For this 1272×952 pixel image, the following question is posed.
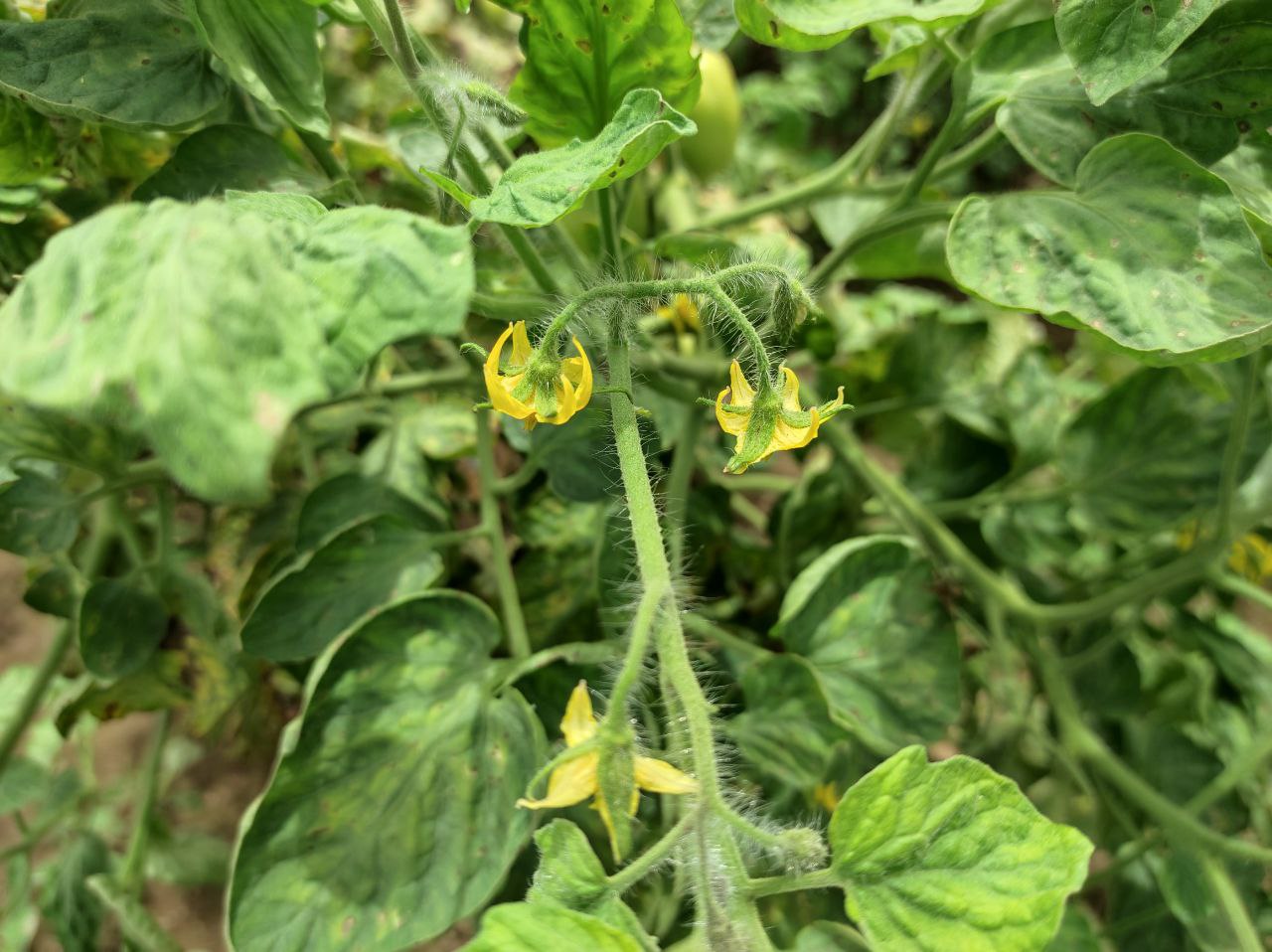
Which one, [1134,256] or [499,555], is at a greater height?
[1134,256]

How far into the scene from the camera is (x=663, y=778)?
48 cm

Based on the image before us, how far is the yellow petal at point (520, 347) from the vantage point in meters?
0.51

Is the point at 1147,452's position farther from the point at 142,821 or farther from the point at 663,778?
the point at 142,821

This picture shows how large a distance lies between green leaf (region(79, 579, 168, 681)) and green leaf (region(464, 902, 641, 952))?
1.77 feet

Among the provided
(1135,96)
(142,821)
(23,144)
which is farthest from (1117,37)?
(142,821)

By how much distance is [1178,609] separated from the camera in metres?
0.99

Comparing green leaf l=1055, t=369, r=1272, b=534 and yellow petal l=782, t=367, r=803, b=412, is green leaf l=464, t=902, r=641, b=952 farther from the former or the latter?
green leaf l=1055, t=369, r=1272, b=534

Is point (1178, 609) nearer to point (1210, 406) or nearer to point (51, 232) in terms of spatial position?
point (1210, 406)

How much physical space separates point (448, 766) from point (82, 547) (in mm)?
660

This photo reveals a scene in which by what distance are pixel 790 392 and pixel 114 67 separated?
501 millimetres

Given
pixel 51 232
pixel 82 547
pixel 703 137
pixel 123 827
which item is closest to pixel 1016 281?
pixel 703 137

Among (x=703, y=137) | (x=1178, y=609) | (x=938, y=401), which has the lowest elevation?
(x=1178, y=609)

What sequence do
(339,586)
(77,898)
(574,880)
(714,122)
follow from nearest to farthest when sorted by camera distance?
1. (574,880)
2. (339,586)
3. (77,898)
4. (714,122)

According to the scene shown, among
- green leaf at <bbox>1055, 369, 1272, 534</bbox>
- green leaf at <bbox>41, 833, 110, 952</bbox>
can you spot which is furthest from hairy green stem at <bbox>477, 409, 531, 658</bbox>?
green leaf at <bbox>1055, 369, 1272, 534</bbox>
